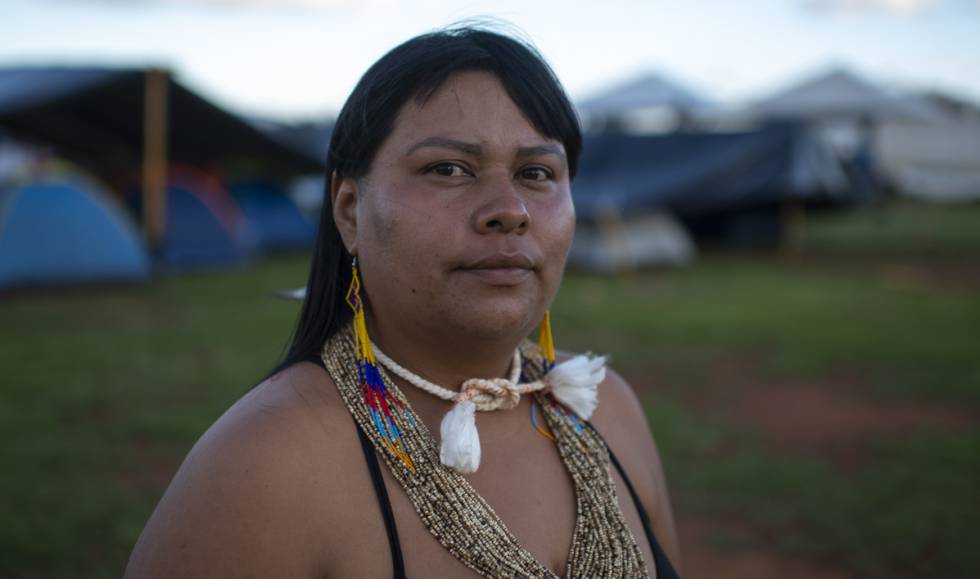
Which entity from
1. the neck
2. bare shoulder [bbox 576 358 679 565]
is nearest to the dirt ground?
bare shoulder [bbox 576 358 679 565]

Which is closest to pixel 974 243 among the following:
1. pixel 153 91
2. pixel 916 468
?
pixel 916 468

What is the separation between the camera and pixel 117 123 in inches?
505

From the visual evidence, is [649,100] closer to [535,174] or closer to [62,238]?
[62,238]

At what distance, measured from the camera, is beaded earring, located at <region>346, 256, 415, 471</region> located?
4.81 ft

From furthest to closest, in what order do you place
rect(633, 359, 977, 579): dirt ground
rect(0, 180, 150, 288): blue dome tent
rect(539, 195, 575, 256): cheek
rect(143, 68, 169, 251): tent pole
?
1. rect(143, 68, 169, 251): tent pole
2. rect(0, 180, 150, 288): blue dome tent
3. rect(633, 359, 977, 579): dirt ground
4. rect(539, 195, 575, 256): cheek

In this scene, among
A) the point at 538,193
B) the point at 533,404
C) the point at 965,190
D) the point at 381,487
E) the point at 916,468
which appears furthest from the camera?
the point at 965,190

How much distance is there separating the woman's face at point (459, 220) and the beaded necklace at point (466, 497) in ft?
0.46

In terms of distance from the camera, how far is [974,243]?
16.4 metres

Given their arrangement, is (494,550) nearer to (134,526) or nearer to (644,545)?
(644,545)

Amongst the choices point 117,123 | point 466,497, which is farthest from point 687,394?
point 117,123

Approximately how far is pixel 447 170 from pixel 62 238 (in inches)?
411

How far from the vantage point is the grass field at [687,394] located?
12.9 feet

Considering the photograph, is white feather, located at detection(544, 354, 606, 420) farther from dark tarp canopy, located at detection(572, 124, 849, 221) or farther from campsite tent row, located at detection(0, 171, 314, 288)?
dark tarp canopy, located at detection(572, 124, 849, 221)

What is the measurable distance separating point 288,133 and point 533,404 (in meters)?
23.4
